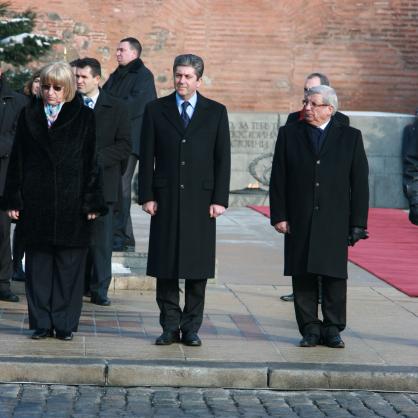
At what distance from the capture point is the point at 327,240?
9.09 m

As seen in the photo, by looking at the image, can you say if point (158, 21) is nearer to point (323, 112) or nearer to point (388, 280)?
point (388, 280)

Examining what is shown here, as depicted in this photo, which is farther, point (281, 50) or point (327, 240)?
point (281, 50)

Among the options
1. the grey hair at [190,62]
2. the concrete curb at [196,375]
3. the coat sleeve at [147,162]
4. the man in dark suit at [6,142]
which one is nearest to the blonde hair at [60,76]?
the coat sleeve at [147,162]

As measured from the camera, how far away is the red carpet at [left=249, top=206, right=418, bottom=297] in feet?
43.3

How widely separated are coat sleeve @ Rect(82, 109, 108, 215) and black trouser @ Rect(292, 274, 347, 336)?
136 centimetres

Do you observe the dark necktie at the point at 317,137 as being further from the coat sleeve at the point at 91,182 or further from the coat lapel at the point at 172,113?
the coat sleeve at the point at 91,182

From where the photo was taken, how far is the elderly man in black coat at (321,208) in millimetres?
9070

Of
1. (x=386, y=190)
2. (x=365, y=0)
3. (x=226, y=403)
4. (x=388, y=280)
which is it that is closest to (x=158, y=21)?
(x=365, y=0)

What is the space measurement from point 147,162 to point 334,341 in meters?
1.66

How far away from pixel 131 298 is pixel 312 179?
2.60m

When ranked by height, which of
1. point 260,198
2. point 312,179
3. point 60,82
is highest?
point 60,82

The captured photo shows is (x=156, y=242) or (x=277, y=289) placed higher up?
(x=156, y=242)

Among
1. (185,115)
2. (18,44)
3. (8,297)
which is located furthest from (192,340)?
(18,44)

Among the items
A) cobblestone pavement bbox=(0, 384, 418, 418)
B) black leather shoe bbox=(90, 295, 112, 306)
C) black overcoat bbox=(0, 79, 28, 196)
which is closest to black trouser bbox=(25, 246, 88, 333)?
cobblestone pavement bbox=(0, 384, 418, 418)
